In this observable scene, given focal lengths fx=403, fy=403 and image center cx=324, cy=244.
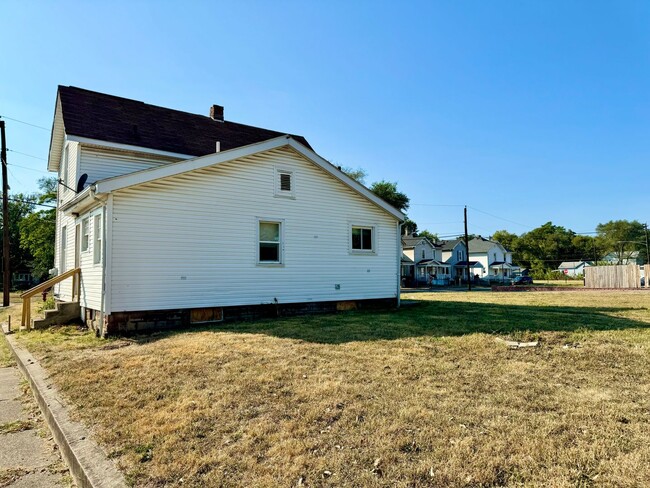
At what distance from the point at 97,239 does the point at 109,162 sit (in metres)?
3.69

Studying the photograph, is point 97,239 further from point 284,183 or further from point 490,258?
point 490,258

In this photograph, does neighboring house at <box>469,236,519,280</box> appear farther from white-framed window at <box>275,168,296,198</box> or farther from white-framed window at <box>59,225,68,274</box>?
white-framed window at <box>59,225,68,274</box>

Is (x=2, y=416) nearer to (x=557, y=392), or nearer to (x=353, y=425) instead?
(x=353, y=425)

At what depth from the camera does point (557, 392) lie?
427 centimetres

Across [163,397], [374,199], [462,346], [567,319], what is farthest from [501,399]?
[374,199]

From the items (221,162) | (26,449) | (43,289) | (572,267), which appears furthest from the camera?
(572,267)

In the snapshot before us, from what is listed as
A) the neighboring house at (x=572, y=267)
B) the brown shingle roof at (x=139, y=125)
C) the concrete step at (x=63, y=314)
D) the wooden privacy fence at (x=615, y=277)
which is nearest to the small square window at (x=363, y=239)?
the brown shingle roof at (x=139, y=125)

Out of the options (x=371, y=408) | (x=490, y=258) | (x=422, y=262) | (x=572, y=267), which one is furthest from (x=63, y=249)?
(x=572, y=267)

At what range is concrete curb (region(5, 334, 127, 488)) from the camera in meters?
2.90

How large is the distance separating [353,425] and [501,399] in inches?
63.7

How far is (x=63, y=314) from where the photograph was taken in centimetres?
1097

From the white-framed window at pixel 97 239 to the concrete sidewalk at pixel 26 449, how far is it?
4.67m

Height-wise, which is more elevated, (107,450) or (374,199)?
(374,199)

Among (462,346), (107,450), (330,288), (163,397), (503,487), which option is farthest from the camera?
(330,288)
